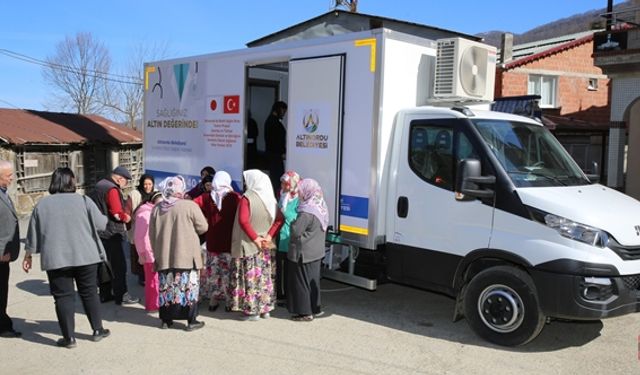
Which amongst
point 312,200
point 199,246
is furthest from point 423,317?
point 199,246

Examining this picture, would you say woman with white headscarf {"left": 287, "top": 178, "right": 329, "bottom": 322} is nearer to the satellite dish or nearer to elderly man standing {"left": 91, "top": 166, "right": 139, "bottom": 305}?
the satellite dish

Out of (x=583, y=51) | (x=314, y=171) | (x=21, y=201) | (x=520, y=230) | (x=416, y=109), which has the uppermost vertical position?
(x=583, y=51)

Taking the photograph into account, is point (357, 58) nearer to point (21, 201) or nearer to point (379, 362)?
point (379, 362)

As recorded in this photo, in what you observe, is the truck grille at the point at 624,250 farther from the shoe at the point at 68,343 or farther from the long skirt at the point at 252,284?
the shoe at the point at 68,343

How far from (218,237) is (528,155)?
11.1 ft

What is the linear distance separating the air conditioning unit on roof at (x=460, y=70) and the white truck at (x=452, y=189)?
0.04ft

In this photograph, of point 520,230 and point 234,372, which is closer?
point 234,372

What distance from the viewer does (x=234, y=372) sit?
4926 millimetres

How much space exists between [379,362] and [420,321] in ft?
4.60

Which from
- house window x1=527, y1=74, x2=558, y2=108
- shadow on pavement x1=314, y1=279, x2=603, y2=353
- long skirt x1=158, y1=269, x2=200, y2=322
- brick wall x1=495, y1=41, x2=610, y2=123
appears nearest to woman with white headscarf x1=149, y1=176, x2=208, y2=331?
long skirt x1=158, y1=269, x2=200, y2=322

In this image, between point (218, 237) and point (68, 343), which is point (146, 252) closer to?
point (218, 237)

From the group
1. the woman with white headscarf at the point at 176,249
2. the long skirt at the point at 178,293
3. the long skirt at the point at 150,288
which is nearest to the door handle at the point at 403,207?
the woman with white headscarf at the point at 176,249

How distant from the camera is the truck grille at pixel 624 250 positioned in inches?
199

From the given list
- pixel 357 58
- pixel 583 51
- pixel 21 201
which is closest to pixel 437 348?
pixel 357 58
